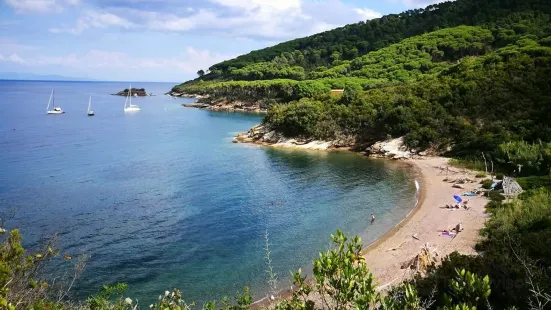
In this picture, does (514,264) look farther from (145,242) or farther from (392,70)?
(392,70)

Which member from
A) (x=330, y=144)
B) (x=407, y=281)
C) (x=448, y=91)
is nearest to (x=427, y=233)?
(x=407, y=281)

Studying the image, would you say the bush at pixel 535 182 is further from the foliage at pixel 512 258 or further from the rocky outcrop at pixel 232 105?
the rocky outcrop at pixel 232 105

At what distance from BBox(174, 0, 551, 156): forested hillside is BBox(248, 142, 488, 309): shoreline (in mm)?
14950

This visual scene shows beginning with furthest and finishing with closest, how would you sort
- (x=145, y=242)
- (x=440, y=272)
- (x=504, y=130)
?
1. (x=504, y=130)
2. (x=145, y=242)
3. (x=440, y=272)

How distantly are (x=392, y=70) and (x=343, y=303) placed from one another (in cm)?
10082

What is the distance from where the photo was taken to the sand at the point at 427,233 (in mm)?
23438

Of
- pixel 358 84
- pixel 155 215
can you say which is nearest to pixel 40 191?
pixel 155 215

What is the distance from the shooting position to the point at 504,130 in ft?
163

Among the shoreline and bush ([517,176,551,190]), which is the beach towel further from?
bush ([517,176,551,190])

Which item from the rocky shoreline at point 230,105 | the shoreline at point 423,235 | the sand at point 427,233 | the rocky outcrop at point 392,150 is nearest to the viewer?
the shoreline at point 423,235

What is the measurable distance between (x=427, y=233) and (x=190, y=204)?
19253 mm

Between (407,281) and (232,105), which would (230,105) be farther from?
(407,281)

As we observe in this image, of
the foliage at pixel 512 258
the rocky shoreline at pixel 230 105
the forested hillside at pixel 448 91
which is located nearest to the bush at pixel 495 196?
the foliage at pixel 512 258

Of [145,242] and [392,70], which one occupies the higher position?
[392,70]
